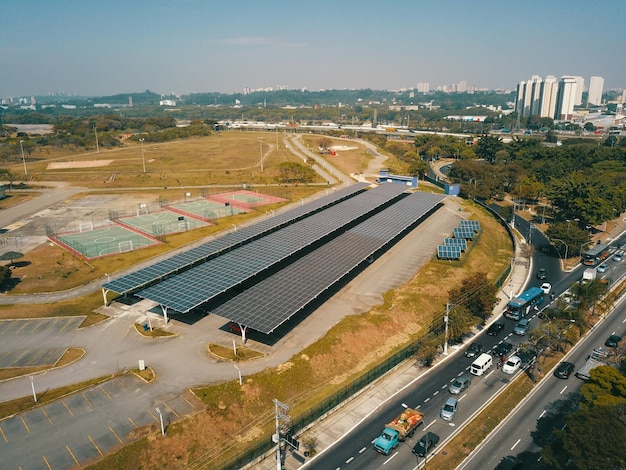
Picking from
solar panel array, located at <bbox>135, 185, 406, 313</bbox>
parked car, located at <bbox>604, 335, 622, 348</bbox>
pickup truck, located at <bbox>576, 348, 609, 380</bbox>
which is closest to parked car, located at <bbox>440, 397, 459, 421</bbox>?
pickup truck, located at <bbox>576, 348, 609, 380</bbox>

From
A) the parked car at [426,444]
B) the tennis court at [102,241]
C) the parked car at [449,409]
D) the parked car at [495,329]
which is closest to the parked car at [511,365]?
the parked car at [495,329]

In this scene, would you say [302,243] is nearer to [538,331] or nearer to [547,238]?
[538,331]

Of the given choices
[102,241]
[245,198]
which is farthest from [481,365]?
[245,198]

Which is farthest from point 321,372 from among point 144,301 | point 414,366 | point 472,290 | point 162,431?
point 144,301

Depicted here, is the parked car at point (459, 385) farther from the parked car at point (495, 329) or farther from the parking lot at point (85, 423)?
the parking lot at point (85, 423)

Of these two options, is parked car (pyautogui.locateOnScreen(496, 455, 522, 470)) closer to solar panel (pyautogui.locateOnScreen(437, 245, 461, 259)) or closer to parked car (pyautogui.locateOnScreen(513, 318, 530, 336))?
parked car (pyautogui.locateOnScreen(513, 318, 530, 336))

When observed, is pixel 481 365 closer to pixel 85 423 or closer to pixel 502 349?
pixel 502 349
